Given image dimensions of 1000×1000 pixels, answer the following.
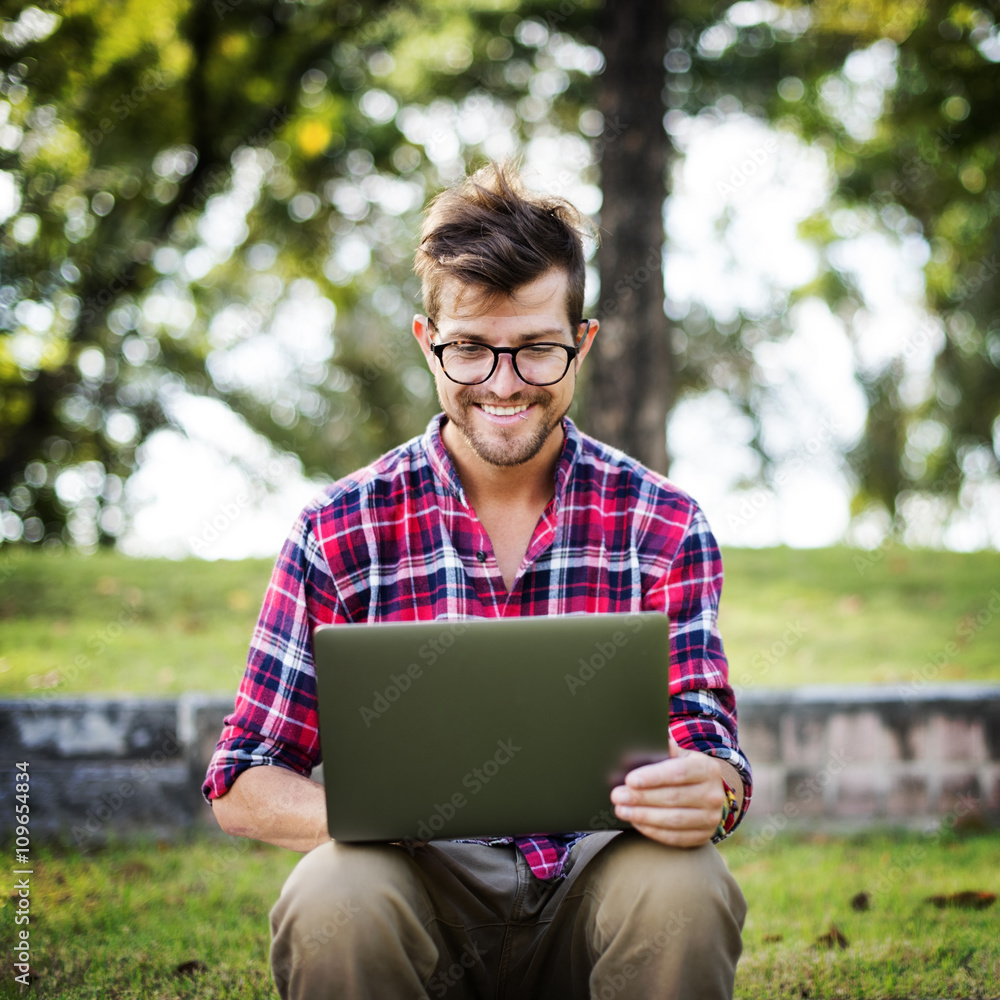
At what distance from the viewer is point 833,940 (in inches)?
107

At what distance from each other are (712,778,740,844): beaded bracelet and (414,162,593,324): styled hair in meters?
1.11

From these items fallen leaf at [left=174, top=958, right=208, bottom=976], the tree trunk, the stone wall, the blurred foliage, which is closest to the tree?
→ the blurred foliage

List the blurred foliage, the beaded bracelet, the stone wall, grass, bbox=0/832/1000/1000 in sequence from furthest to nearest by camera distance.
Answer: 1. the blurred foliage
2. the stone wall
3. grass, bbox=0/832/1000/1000
4. the beaded bracelet

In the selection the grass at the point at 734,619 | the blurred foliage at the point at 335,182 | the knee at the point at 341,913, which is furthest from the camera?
the blurred foliage at the point at 335,182

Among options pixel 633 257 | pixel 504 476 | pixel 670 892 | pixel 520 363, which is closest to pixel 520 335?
pixel 520 363

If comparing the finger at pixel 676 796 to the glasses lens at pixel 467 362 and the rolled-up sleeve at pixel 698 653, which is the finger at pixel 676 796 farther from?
the glasses lens at pixel 467 362

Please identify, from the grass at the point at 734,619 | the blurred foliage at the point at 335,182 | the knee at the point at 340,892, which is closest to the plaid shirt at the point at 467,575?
the knee at the point at 340,892

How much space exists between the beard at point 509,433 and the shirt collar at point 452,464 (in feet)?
0.28

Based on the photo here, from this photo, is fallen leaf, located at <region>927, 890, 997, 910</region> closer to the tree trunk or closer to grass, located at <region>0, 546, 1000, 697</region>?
grass, located at <region>0, 546, 1000, 697</region>

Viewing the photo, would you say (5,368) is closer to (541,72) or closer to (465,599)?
(541,72)

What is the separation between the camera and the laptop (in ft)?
5.29

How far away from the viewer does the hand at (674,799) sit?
1.64 meters

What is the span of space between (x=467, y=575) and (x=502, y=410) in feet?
1.28

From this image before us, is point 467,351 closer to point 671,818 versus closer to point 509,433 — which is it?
point 509,433
